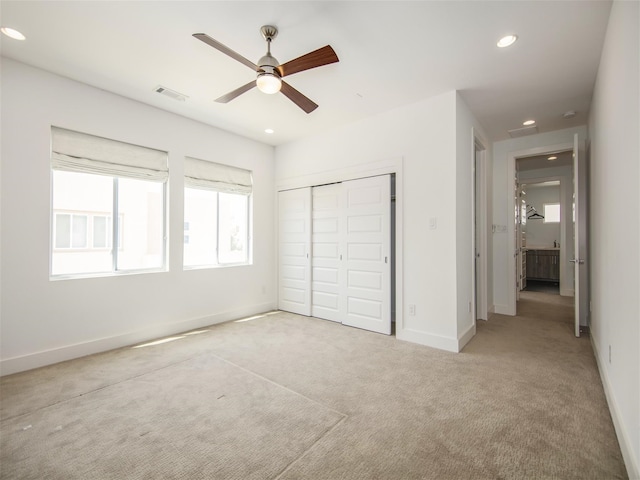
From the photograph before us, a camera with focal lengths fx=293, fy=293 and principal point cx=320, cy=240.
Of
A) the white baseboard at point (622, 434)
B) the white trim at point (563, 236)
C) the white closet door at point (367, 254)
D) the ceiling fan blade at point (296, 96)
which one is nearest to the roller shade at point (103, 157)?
the ceiling fan blade at point (296, 96)

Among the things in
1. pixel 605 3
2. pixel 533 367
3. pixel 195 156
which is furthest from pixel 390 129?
pixel 533 367

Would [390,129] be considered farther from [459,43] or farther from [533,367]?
[533,367]

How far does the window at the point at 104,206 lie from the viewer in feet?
10.3

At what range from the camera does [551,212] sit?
845 centimetres

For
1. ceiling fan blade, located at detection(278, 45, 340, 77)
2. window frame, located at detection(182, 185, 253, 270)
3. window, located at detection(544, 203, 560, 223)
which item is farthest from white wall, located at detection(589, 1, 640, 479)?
window, located at detection(544, 203, 560, 223)

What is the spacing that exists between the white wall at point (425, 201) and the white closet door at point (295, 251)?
1.34m

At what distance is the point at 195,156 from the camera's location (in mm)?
4215

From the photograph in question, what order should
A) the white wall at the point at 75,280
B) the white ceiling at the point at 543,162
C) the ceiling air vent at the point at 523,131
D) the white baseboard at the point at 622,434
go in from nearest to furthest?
the white baseboard at the point at 622,434
the white wall at the point at 75,280
the ceiling air vent at the point at 523,131
the white ceiling at the point at 543,162

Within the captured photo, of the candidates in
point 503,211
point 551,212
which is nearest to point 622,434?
point 503,211

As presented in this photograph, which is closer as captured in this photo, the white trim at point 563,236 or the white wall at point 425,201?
the white wall at point 425,201

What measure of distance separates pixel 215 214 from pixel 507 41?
4062 mm

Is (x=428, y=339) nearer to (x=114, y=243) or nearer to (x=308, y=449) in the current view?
(x=308, y=449)

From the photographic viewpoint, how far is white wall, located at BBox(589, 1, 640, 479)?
153 centimetres

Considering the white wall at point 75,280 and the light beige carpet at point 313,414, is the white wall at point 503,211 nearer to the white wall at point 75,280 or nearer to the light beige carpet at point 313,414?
the light beige carpet at point 313,414
